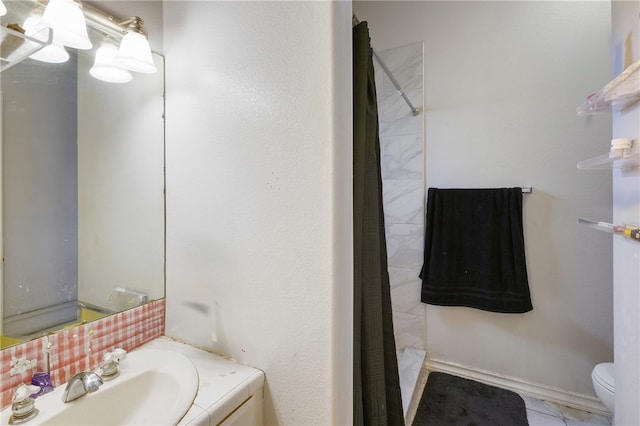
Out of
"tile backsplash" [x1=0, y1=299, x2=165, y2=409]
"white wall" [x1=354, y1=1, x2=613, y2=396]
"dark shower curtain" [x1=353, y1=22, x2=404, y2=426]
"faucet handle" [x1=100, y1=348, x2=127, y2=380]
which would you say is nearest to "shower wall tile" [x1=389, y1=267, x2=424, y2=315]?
"white wall" [x1=354, y1=1, x2=613, y2=396]

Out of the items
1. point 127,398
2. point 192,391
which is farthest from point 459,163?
point 127,398

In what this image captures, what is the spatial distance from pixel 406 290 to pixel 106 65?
2161mm

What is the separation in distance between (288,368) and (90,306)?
0.71 m

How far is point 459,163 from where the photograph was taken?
204 cm

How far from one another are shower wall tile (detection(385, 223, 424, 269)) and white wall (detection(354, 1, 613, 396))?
0.36 metres

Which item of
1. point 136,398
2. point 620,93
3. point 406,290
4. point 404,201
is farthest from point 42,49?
point 406,290

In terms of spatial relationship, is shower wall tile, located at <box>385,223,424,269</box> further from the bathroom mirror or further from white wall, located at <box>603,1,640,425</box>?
the bathroom mirror

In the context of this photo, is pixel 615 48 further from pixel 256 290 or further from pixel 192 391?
pixel 192 391

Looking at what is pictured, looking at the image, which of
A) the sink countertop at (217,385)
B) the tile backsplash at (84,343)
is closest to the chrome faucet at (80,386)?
the tile backsplash at (84,343)

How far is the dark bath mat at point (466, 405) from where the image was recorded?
1.60 meters

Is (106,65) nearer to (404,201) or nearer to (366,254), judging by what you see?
(366,254)

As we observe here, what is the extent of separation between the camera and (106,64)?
0.97m

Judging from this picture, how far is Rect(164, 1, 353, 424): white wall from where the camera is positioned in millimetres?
766

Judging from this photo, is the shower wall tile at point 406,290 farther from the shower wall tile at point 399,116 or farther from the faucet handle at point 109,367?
the faucet handle at point 109,367
